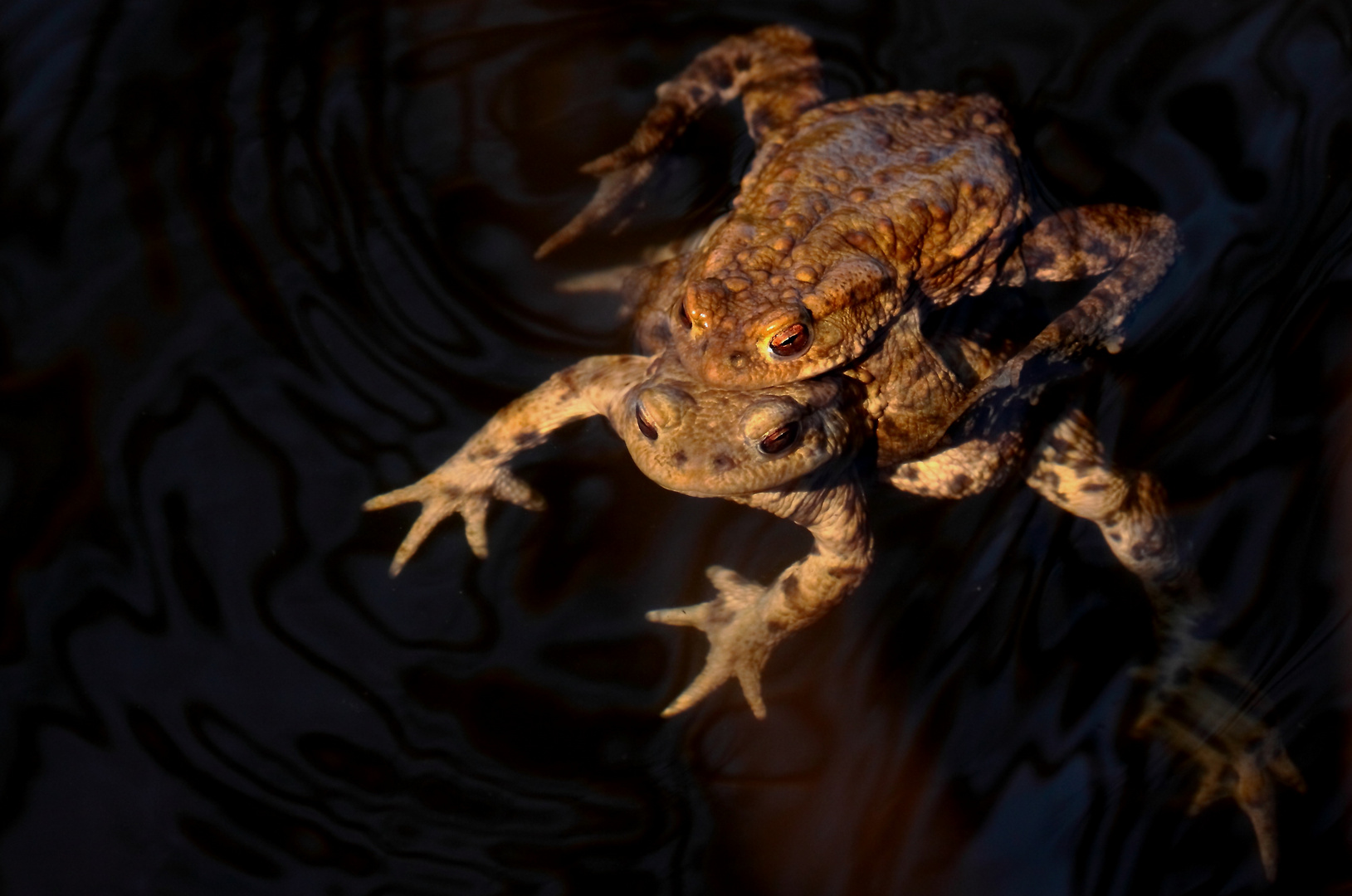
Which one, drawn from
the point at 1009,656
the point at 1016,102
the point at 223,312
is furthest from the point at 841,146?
the point at 223,312

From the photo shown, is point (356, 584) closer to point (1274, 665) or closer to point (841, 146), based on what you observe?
point (841, 146)

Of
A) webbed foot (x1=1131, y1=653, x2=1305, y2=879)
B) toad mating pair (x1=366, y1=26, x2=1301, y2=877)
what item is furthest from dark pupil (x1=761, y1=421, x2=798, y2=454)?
webbed foot (x1=1131, y1=653, x2=1305, y2=879)

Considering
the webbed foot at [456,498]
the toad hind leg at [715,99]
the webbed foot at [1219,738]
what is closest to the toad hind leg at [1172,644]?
the webbed foot at [1219,738]

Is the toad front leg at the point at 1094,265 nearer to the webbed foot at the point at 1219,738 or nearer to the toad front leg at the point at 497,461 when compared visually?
the webbed foot at the point at 1219,738

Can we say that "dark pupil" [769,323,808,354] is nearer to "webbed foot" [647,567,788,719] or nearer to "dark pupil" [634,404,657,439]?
"dark pupil" [634,404,657,439]

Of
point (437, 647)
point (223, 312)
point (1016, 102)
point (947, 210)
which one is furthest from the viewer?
Answer: point (1016, 102)
